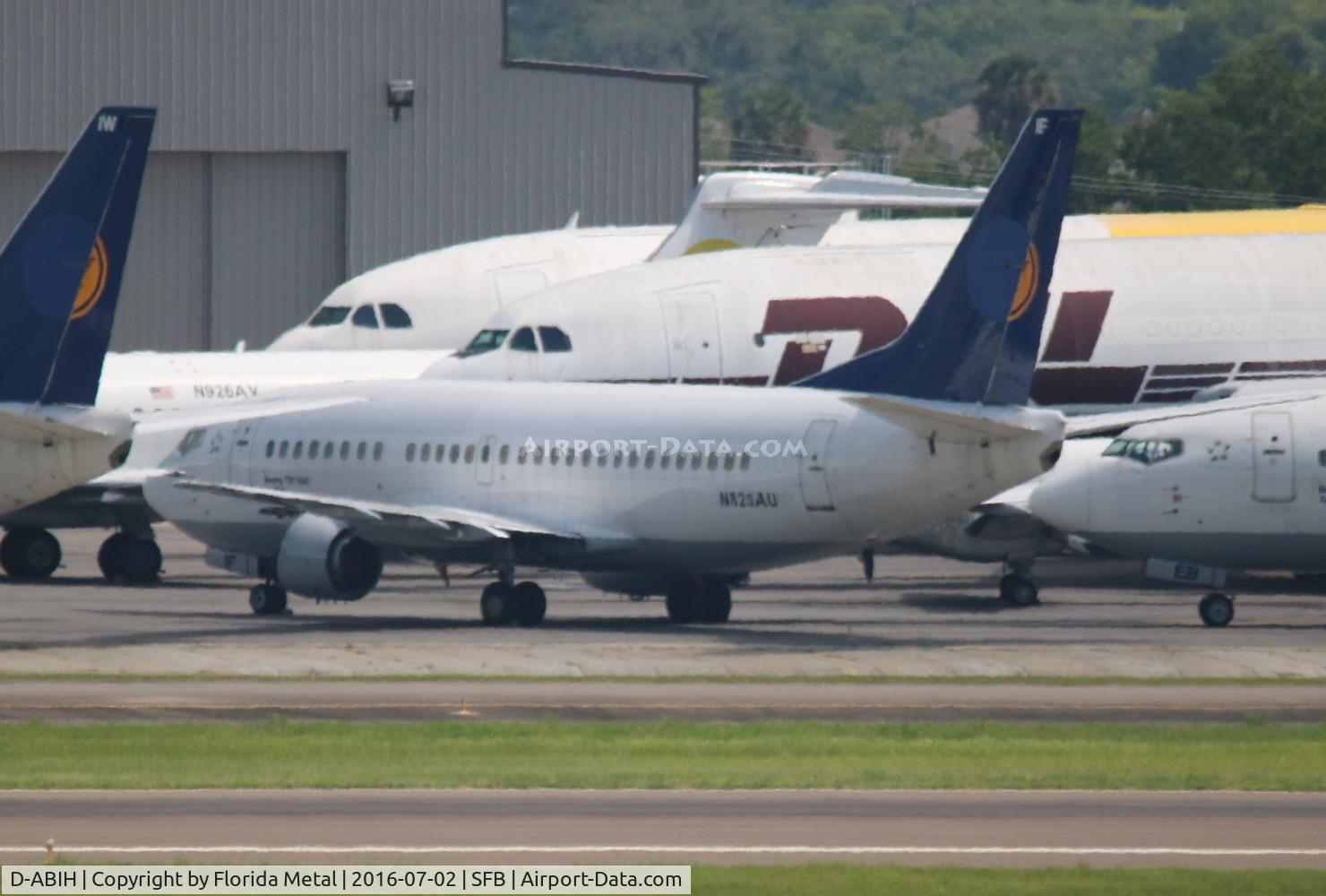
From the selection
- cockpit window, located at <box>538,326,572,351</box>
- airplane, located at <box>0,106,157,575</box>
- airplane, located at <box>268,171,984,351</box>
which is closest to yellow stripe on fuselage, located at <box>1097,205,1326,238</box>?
airplane, located at <box>268,171,984,351</box>

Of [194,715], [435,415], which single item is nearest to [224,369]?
[435,415]

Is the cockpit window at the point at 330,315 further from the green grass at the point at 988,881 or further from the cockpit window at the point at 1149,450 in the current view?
the green grass at the point at 988,881

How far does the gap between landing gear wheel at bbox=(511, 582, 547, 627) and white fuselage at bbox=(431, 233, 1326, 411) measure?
826 centimetres

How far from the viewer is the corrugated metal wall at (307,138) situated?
233ft

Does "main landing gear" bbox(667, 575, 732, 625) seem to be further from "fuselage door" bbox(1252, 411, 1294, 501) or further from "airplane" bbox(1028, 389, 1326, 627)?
"fuselage door" bbox(1252, 411, 1294, 501)

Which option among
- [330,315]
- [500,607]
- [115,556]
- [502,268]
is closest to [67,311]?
[500,607]

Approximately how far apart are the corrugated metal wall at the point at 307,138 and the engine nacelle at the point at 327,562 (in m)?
36.5

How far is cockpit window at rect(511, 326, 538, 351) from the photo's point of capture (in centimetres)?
4606

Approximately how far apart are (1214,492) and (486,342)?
14.5 metres

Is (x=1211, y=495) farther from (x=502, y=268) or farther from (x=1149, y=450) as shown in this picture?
(x=502, y=268)

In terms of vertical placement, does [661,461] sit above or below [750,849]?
above

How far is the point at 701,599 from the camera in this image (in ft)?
127

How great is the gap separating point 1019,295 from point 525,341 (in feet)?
44.7

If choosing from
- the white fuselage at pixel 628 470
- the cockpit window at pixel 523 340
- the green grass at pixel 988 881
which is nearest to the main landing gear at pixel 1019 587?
the white fuselage at pixel 628 470
